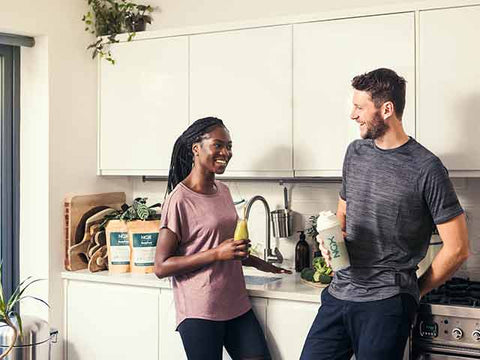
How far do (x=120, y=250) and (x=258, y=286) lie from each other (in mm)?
778

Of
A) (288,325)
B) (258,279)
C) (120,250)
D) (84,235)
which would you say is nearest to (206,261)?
(288,325)

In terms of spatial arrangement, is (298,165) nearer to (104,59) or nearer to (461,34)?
(461,34)

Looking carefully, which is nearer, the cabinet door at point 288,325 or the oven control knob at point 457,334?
the oven control knob at point 457,334

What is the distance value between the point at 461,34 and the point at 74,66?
185 centimetres

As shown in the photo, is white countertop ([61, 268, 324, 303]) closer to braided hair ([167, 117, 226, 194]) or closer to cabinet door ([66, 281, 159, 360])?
cabinet door ([66, 281, 159, 360])

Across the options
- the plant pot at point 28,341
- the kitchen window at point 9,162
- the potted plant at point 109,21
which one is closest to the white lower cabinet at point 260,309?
the plant pot at point 28,341

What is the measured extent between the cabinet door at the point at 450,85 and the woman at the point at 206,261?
0.83 meters

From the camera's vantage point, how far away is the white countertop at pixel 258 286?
292 centimetres

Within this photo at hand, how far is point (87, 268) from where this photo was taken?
11.9ft

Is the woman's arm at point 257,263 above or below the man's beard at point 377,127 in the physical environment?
below

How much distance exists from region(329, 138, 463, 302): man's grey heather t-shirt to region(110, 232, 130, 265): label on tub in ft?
4.36

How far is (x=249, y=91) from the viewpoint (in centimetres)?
329

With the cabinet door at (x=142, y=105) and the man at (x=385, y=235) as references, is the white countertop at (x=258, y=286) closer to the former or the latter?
the man at (x=385, y=235)

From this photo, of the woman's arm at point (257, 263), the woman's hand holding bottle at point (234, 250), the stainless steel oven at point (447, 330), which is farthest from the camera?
the woman's arm at point (257, 263)
